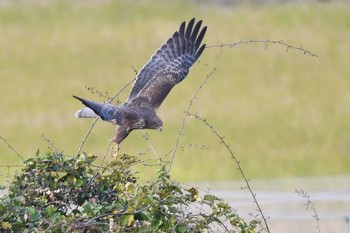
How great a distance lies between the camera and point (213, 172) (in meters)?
31.7

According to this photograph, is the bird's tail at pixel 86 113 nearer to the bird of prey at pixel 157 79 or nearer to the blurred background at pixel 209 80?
the bird of prey at pixel 157 79

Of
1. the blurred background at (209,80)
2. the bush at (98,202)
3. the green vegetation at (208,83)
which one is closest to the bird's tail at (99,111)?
the bush at (98,202)

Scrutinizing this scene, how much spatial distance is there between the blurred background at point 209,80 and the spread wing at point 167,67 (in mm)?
17063

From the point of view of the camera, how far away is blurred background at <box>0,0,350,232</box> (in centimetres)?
3434

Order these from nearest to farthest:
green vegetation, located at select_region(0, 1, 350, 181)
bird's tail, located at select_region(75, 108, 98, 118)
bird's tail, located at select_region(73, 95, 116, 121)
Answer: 1. bird's tail, located at select_region(73, 95, 116, 121)
2. bird's tail, located at select_region(75, 108, 98, 118)
3. green vegetation, located at select_region(0, 1, 350, 181)

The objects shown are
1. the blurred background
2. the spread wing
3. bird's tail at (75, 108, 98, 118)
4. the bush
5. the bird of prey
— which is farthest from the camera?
the blurred background

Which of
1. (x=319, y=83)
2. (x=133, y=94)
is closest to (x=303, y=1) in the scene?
(x=319, y=83)

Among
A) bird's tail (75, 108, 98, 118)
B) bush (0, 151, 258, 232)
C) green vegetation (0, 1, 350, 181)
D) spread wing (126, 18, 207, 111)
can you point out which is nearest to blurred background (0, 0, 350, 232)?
green vegetation (0, 1, 350, 181)

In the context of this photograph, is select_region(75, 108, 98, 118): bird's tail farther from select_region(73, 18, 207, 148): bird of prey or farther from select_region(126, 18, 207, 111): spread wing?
select_region(126, 18, 207, 111): spread wing

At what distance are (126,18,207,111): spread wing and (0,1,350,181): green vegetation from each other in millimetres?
18991

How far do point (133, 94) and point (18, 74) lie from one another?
32.3 m

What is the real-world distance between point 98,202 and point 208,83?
35.7 meters

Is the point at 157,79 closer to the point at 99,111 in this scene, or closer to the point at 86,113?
the point at 86,113

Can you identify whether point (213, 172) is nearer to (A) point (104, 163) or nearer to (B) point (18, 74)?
(B) point (18, 74)
